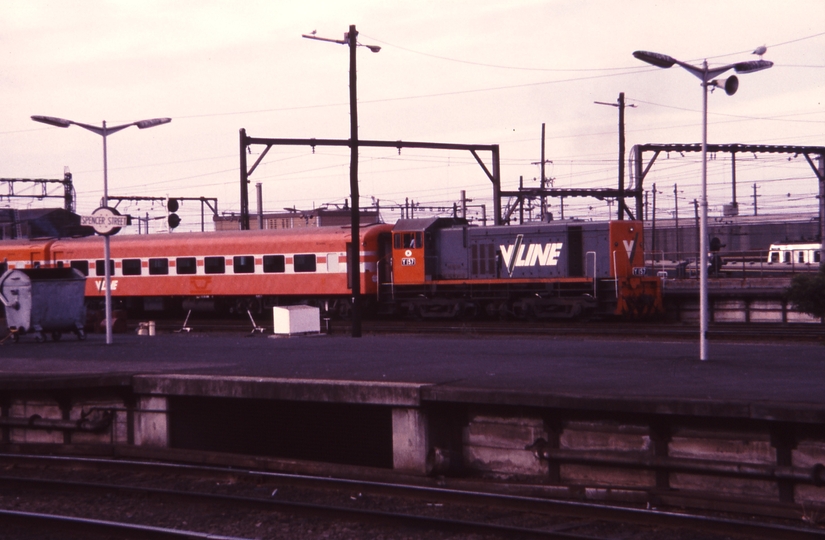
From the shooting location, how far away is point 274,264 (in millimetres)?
35219

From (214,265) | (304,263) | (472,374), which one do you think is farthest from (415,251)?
(472,374)

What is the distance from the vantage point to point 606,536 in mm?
8570

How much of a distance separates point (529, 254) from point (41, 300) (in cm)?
1630

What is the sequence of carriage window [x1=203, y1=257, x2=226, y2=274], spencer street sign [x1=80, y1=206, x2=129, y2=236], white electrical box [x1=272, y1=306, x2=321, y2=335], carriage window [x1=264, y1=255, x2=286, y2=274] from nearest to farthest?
spencer street sign [x1=80, y1=206, x2=129, y2=236], white electrical box [x1=272, y1=306, x2=321, y2=335], carriage window [x1=264, y1=255, x2=286, y2=274], carriage window [x1=203, y1=257, x2=226, y2=274]

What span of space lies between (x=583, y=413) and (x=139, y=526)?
197 inches

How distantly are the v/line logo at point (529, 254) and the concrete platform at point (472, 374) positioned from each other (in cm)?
1098

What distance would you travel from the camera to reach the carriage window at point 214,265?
36344mm

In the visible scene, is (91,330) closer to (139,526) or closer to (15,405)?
(15,405)

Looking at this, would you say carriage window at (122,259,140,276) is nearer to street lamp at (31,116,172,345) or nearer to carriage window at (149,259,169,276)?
carriage window at (149,259,169,276)

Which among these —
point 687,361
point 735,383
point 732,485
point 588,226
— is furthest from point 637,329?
point 732,485

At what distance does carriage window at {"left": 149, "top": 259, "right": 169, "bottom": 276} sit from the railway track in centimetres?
2630

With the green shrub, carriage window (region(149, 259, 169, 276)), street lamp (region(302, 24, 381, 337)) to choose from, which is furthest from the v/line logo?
the green shrub

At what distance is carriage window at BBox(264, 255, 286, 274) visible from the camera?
115 ft

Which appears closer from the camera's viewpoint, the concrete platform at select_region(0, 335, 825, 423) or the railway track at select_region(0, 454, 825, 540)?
the railway track at select_region(0, 454, 825, 540)
